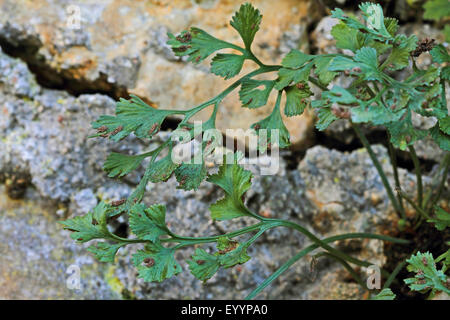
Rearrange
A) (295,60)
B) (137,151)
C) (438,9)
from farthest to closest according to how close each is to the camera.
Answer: (137,151) → (438,9) → (295,60)

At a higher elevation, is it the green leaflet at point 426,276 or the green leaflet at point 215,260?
the green leaflet at point 215,260

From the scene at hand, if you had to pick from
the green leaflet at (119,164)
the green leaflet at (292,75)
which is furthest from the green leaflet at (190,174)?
the green leaflet at (292,75)

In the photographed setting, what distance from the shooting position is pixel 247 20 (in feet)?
3.23

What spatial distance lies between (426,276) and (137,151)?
82cm

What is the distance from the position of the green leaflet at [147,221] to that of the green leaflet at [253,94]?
0.28 meters

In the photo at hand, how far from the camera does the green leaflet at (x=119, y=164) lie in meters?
0.97

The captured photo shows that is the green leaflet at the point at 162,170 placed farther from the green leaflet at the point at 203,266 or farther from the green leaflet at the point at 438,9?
the green leaflet at the point at 438,9

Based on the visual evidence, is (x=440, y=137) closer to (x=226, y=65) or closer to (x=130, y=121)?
(x=226, y=65)

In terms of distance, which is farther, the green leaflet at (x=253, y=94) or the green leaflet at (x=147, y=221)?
the green leaflet at (x=253, y=94)

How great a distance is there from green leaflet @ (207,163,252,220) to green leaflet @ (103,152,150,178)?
0.55 feet

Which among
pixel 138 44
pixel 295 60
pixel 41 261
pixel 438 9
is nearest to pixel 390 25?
pixel 295 60
